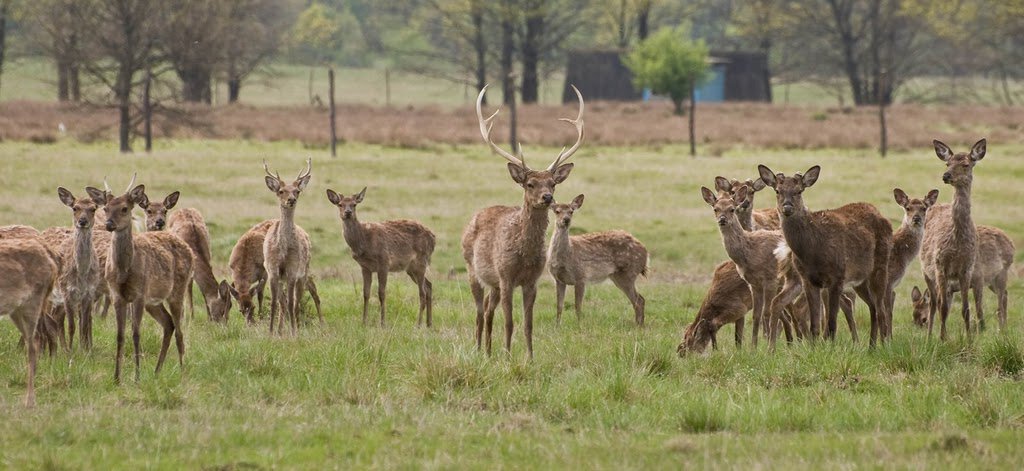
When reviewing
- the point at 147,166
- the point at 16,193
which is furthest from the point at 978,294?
the point at 147,166

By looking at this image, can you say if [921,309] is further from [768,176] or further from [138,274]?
[138,274]

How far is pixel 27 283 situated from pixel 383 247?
5881mm

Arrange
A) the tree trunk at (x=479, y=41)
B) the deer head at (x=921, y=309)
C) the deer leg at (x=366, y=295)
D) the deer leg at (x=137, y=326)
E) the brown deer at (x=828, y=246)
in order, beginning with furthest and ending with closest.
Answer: the tree trunk at (x=479, y=41)
the deer head at (x=921, y=309)
the deer leg at (x=366, y=295)
the brown deer at (x=828, y=246)
the deer leg at (x=137, y=326)

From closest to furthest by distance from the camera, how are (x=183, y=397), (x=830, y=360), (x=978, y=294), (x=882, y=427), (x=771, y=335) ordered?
1. (x=882, y=427)
2. (x=183, y=397)
3. (x=830, y=360)
4. (x=771, y=335)
5. (x=978, y=294)

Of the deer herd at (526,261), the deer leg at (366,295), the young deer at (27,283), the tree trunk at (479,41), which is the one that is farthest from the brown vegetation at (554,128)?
the young deer at (27,283)

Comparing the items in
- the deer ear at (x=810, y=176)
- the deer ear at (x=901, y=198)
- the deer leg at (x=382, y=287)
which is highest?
the deer ear at (x=810, y=176)

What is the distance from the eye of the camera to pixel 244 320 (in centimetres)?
1307

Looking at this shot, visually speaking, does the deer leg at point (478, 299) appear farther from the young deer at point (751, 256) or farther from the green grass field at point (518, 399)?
the young deer at point (751, 256)

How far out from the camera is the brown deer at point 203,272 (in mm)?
12906

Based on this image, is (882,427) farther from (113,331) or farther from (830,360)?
(113,331)

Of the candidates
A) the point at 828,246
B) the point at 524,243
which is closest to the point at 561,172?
the point at 524,243

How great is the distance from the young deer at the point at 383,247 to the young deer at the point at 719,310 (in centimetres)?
351

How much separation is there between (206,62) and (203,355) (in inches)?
1251

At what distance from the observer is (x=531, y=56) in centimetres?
6788
